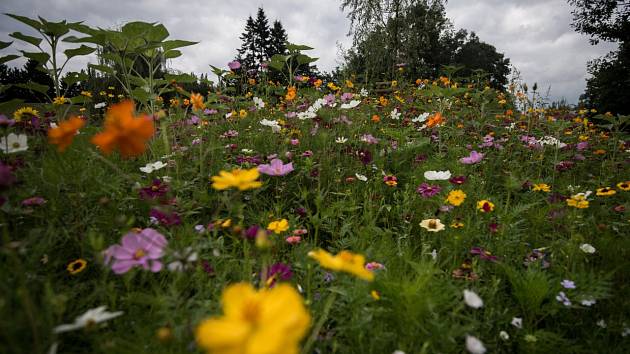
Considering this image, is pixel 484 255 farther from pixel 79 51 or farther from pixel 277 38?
pixel 277 38

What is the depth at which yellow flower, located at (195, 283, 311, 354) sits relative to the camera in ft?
1.25

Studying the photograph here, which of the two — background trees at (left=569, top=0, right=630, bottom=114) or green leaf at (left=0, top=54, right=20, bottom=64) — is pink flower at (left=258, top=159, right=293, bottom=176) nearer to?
green leaf at (left=0, top=54, right=20, bottom=64)

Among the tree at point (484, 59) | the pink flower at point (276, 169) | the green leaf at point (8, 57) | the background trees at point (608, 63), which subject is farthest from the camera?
the tree at point (484, 59)

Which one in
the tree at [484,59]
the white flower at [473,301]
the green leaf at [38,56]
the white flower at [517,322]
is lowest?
the white flower at [517,322]

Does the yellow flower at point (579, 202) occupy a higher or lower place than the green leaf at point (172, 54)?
lower

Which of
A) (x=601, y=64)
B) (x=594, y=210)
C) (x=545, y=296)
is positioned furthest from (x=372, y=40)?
(x=545, y=296)

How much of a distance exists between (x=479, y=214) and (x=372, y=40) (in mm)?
13576

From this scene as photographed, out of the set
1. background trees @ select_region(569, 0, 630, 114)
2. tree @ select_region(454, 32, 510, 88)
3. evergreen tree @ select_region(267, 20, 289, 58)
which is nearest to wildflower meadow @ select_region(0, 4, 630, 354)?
background trees @ select_region(569, 0, 630, 114)

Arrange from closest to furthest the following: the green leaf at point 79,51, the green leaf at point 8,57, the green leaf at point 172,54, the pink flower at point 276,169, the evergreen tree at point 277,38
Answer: the pink flower at point 276,169 < the green leaf at point 8,57 < the green leaf at point 79,51 < the green leaf at point 172,54 < the evergreen tree at point 277,38

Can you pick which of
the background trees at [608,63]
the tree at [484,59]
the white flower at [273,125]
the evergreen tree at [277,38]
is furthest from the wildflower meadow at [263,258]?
the evergreen tree at [277,38]

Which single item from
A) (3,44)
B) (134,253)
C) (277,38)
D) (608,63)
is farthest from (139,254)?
(277,38)

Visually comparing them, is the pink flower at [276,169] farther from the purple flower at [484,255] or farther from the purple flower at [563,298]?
the purple flower at [563,298]

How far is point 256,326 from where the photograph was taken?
434 millimetres

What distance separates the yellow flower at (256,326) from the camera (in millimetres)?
382
